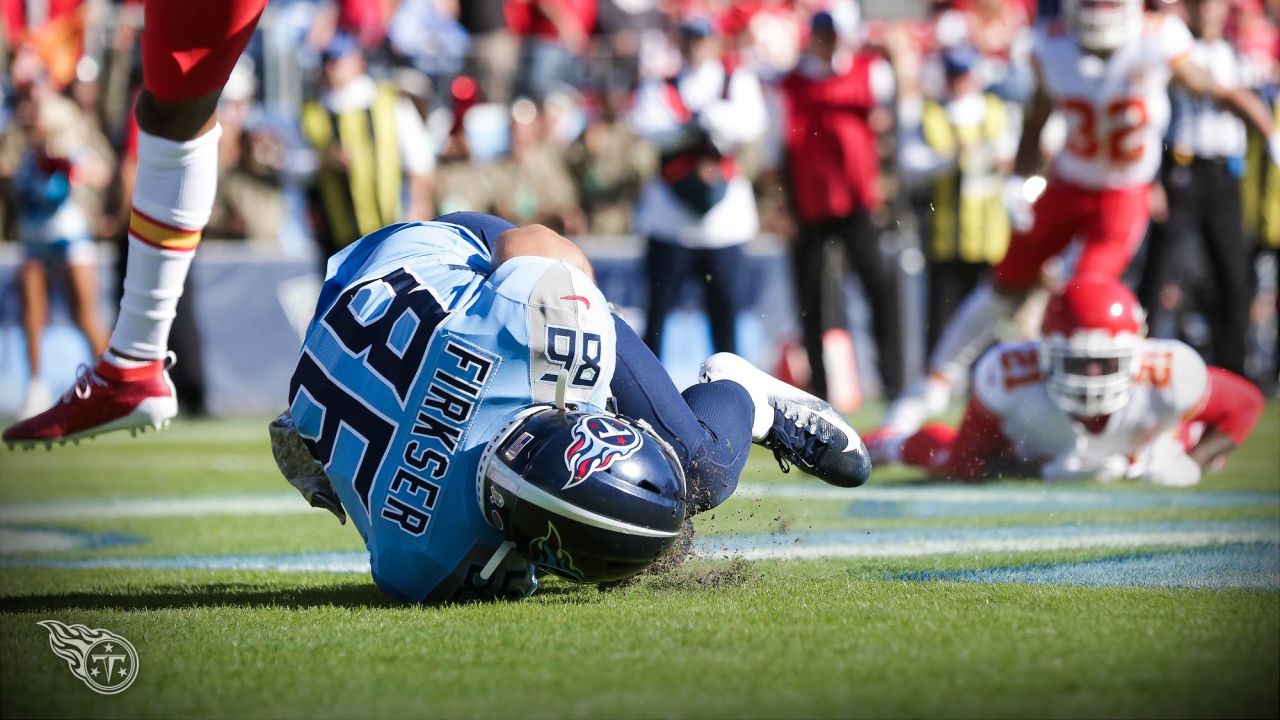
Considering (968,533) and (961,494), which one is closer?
(968,533)

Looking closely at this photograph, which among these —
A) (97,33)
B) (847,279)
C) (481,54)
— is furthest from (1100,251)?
(97,33)

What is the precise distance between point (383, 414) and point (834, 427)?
1372 mm

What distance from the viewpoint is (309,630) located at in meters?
3.39

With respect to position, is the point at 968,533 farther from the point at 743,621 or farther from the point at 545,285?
the point at 545,285

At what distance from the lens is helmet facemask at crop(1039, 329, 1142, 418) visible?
20.4 feet

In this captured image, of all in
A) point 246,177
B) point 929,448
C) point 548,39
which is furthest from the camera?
point 548,39

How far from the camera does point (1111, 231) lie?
284 inches

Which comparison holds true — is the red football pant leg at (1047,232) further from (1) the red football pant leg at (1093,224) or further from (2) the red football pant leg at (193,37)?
(2) the red football pant leg at (193,37)

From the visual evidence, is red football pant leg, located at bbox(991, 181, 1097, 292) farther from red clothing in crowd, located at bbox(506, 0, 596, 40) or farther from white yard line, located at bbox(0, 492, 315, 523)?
red clothing in crowd, located at bbox(506, 0, 596, 40)

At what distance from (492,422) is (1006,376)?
3.50 m

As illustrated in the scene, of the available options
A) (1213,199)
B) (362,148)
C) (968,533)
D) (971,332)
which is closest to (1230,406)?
(971,332)

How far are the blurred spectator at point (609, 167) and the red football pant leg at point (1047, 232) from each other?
14.4ft

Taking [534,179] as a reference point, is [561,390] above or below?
above

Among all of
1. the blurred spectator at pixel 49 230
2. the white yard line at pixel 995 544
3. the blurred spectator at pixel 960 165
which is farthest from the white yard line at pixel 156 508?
the blurred spectator at pixel 960 165
